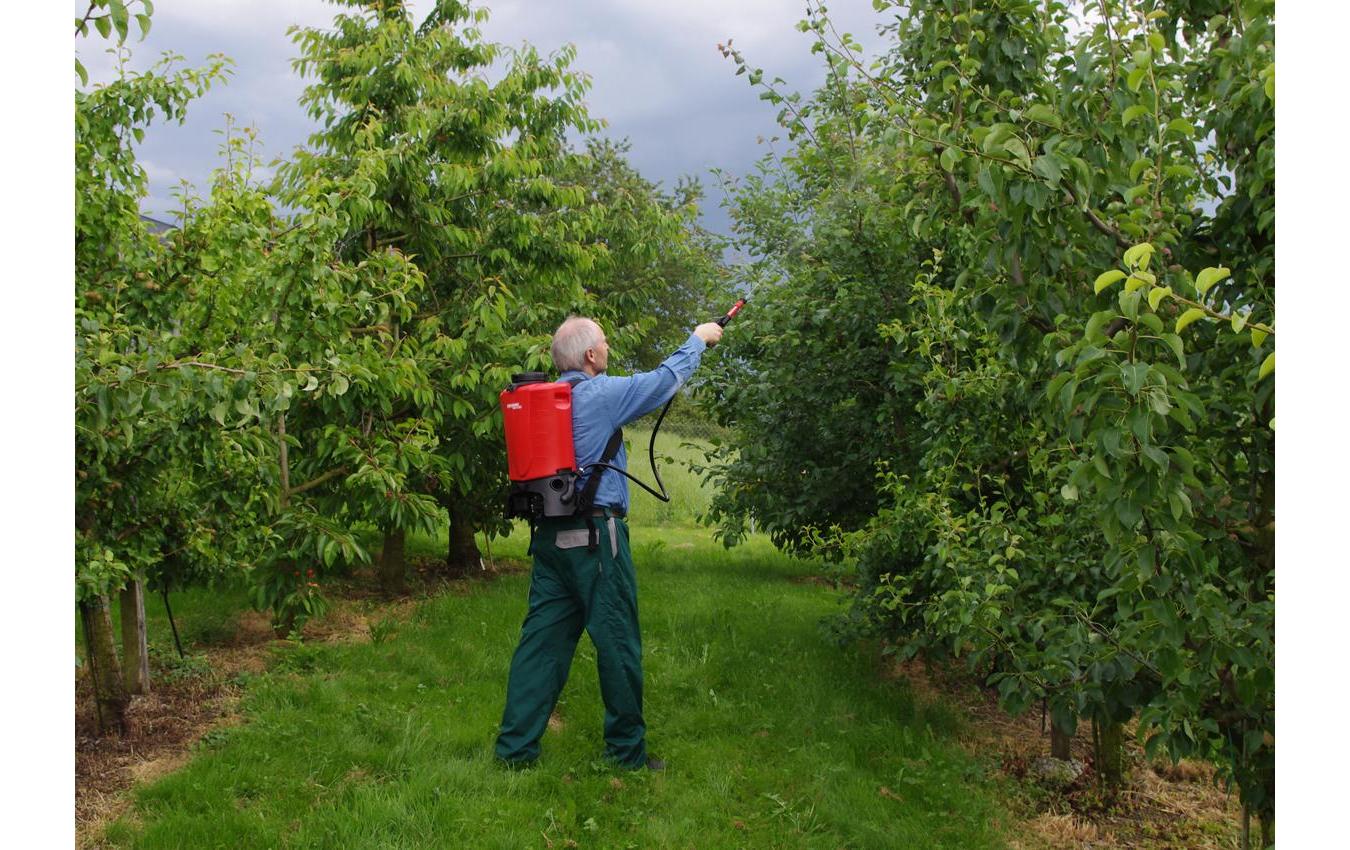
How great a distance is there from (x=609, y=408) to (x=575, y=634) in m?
1.13

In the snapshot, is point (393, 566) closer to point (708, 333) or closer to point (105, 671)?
point (105, 671)

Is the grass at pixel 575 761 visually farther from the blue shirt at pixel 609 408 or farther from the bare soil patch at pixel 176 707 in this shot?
the blue shirt at pixel 609 408

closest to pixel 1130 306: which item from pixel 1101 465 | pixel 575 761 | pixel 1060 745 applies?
pixel 1101 465

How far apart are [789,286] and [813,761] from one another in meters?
2.98

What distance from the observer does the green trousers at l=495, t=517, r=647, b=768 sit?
182 inches

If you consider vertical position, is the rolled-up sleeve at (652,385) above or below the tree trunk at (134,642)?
above

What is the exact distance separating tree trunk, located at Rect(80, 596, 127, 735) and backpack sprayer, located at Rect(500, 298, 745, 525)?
2.14m

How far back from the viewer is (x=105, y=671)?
16.1ft

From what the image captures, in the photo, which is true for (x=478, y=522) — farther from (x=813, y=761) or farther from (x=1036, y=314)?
(x=1036, y=314)

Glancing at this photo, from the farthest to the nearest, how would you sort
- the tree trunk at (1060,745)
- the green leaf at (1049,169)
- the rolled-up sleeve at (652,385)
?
the tree trunk at (1060,745), the rolled-up sleeve at (652,385), the green leaf at (1049,169)

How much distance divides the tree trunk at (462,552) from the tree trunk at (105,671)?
171 inches

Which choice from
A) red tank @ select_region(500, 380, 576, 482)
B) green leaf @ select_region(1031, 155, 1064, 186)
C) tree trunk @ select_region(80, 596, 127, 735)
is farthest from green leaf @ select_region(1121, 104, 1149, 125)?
tree trunk @ select_region(80, 596, 127, 735)

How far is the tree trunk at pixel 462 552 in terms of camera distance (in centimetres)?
935

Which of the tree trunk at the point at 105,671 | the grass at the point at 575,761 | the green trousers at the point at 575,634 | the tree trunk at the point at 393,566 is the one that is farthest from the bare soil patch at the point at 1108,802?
the tree trunk at the point at 393,566
